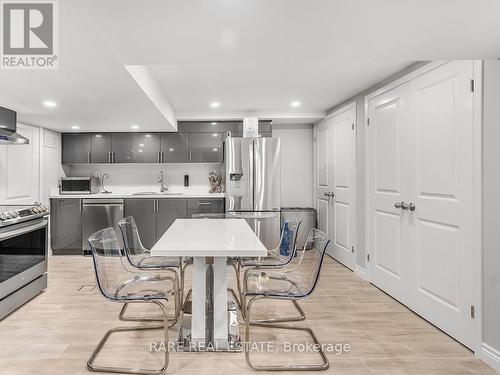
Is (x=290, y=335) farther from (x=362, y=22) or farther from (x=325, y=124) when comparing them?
(x=325, y=124)

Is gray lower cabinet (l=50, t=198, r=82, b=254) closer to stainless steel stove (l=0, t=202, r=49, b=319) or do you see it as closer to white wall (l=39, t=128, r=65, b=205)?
white wall (l=39, t=128, r=65, b=205)

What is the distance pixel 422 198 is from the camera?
8.51 ft

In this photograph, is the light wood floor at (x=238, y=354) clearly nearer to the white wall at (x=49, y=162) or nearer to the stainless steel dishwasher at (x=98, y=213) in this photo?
the stainless steel dishwasher at (x=98, y=213)

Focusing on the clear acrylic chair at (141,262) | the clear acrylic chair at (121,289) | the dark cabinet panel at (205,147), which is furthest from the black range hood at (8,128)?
the dark cabinet panel at (205,147)

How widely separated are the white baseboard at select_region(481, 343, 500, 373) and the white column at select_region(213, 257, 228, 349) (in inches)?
66.9

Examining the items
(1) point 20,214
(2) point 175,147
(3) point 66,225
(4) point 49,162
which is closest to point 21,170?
(4) point 49,162

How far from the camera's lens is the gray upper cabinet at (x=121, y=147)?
16.5ft

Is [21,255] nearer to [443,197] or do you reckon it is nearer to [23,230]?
[23,230]

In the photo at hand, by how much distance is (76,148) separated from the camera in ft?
16.5

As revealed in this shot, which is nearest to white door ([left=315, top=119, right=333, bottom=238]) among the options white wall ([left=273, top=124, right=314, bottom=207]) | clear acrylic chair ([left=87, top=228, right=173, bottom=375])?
white wall ([left=273, top=124, right=314, bottom=207])

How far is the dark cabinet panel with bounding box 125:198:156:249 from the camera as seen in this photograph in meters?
4.77

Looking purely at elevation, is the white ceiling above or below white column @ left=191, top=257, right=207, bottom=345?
above

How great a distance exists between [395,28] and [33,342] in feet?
10.2

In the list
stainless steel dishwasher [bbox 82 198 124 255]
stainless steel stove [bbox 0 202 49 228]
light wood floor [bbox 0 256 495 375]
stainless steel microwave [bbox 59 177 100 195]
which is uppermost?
stainless steel microwave [bbox 59 177 100 195]
